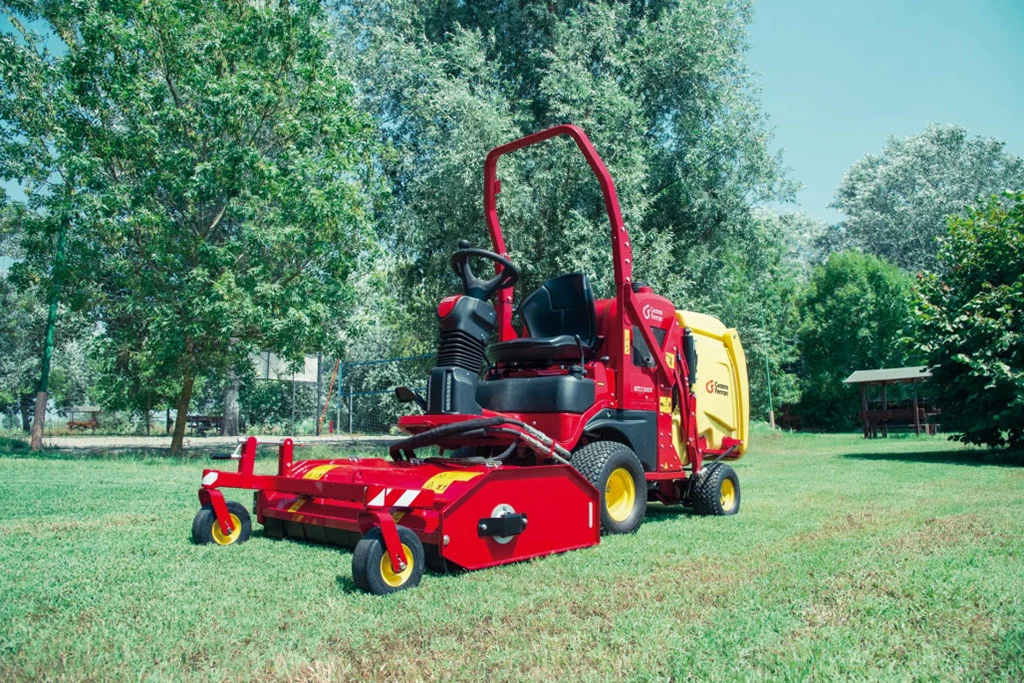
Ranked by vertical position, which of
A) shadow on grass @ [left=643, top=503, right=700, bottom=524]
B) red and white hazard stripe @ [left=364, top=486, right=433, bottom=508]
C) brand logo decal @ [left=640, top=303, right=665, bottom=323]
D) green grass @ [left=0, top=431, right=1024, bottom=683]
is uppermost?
brand logo decal @ [left=640, top=303, right=665, bottom=323]

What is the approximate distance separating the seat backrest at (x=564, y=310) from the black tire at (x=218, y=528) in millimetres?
2967

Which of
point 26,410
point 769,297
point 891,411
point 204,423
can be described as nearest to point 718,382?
point 891,411

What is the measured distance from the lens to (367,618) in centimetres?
392

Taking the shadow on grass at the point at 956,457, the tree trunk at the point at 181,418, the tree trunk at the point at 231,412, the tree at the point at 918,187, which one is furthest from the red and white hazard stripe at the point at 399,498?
the tree at the point at 918,187

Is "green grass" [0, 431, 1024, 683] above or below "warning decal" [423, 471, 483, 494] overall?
below

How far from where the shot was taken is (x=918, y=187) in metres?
49.2

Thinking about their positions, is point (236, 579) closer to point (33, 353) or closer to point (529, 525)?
point (529, 525)

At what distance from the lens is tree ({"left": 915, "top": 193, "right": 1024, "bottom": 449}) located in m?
16.5

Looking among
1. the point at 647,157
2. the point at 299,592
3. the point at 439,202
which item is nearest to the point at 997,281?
the point at 647,157

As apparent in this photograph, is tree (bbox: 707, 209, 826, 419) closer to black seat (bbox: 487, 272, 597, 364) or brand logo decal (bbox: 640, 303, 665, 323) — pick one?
brand logo decal (bbox: 640, 303, 665, 323)

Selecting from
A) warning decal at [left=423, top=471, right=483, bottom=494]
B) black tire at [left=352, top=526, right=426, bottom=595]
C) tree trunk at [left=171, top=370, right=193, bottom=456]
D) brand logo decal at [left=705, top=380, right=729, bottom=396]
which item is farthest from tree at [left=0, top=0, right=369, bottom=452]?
black tire at [left=352, top=526, right=426, bottom=595]

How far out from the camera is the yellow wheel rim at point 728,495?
8.14 m

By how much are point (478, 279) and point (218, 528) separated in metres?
2.70

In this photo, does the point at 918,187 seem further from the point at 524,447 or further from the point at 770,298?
the point at 524,447
